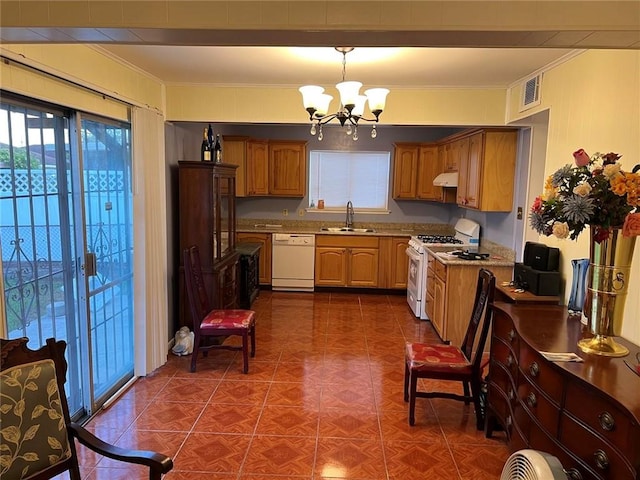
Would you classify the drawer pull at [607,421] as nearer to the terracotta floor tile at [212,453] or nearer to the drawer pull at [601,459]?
the drawer pull at [601,459]

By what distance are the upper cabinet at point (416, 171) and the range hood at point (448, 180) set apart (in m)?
0.51

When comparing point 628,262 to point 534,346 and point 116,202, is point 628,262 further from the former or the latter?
point 116,202

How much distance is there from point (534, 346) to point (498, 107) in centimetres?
264

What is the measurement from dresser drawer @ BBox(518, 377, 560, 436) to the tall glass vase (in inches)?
11.5

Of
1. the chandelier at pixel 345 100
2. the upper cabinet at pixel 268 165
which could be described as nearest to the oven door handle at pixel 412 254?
the upper cabinet at pixel 268 165

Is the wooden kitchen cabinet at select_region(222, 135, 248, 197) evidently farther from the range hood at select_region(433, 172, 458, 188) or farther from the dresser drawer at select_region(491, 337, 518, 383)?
the dresser drawer at select_region(491, 337, 518, 383)

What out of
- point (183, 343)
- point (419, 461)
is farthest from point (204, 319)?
point (419, 461)

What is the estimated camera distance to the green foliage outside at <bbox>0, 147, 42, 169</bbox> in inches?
92.8

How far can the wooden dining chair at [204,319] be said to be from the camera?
3855 mm

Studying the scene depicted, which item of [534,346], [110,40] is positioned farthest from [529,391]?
[110,40]

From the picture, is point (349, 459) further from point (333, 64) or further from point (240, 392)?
point (333, 64)

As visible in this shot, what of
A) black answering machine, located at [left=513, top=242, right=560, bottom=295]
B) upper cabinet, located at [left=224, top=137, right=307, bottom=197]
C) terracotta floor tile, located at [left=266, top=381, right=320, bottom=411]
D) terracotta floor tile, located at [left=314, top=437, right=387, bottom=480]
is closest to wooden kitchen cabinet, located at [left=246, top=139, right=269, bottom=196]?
upper cabinet, located at [left=224, top=137, right=307, bottom=197]

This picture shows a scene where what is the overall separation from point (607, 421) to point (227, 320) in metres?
2.99

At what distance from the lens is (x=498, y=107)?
4.05 m
